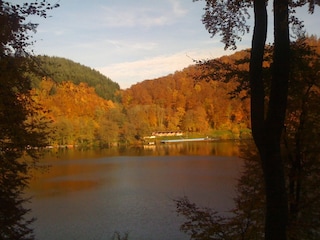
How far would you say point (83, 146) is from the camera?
58312mm

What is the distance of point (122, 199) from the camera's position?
1750 cm

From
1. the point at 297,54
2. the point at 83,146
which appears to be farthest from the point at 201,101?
the point at 297,54

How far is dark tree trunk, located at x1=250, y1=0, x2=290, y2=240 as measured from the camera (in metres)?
2.81

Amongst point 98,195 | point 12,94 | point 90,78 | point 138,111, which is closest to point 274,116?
point 12,94

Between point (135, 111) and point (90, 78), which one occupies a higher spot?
point (90, 78)

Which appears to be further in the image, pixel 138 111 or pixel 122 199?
pixel 138 111

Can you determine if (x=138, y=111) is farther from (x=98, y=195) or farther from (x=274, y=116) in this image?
(x=274, y=116)

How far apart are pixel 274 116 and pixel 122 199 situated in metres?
15.4

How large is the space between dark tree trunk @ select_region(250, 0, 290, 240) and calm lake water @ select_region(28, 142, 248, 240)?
662 cm

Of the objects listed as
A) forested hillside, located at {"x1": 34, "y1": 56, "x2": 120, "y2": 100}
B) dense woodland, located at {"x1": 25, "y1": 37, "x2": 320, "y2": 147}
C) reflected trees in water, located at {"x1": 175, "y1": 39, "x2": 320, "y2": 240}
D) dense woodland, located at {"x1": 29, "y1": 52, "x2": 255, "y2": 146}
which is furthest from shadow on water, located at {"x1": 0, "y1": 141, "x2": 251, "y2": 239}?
forested hillside, located at {"x1": 34, "y1": 56, "x2": 120, "y2": 100}

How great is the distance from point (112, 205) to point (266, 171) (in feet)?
47.2

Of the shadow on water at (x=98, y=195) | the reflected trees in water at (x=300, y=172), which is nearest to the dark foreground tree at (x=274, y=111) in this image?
the reflected trees in water at (x=300, y=172)

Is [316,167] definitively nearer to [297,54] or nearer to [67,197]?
[297,54]

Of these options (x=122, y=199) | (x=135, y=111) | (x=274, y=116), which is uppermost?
(x=135, y=111)
